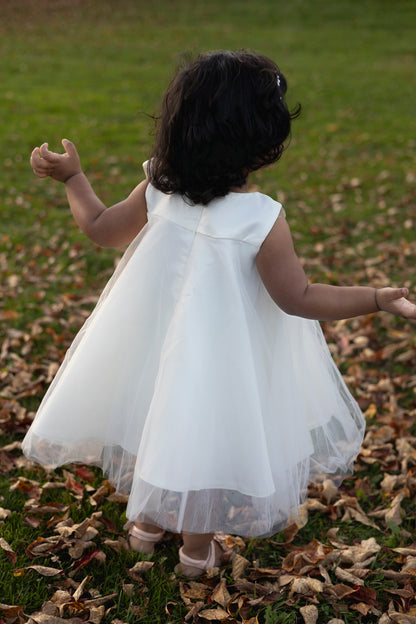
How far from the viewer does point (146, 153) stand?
28.8 ft

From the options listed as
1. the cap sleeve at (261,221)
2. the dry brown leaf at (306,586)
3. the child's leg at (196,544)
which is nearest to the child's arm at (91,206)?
the cap sleeve at (261,221)

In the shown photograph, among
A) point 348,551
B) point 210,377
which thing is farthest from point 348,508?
point 210,377

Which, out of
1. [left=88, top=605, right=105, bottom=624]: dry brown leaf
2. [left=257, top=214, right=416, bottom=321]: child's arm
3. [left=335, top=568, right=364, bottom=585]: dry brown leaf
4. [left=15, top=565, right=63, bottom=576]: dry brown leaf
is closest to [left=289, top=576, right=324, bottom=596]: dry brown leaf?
[left=335, top=568, right=364, bottom=585]: dry brown leaf

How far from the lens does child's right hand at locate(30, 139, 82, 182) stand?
2408mm

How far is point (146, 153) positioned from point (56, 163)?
21.5 ft

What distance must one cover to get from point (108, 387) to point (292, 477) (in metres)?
0.75

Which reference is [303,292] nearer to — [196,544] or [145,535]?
[196,544]

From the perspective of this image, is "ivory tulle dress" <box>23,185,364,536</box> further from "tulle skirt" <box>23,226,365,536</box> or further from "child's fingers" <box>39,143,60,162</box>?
"child's fingers" <box>39,143,60,162</box>

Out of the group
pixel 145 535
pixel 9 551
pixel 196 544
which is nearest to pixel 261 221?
pixel 196 544

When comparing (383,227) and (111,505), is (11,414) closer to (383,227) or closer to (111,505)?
(111,505)

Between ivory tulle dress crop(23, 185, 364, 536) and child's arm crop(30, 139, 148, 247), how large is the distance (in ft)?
0.28

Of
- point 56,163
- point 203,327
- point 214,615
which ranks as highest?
point 56,163

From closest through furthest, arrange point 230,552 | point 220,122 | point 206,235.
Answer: point 220,122 < point 206,235 < point 230,552

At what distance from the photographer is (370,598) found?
251 cm
